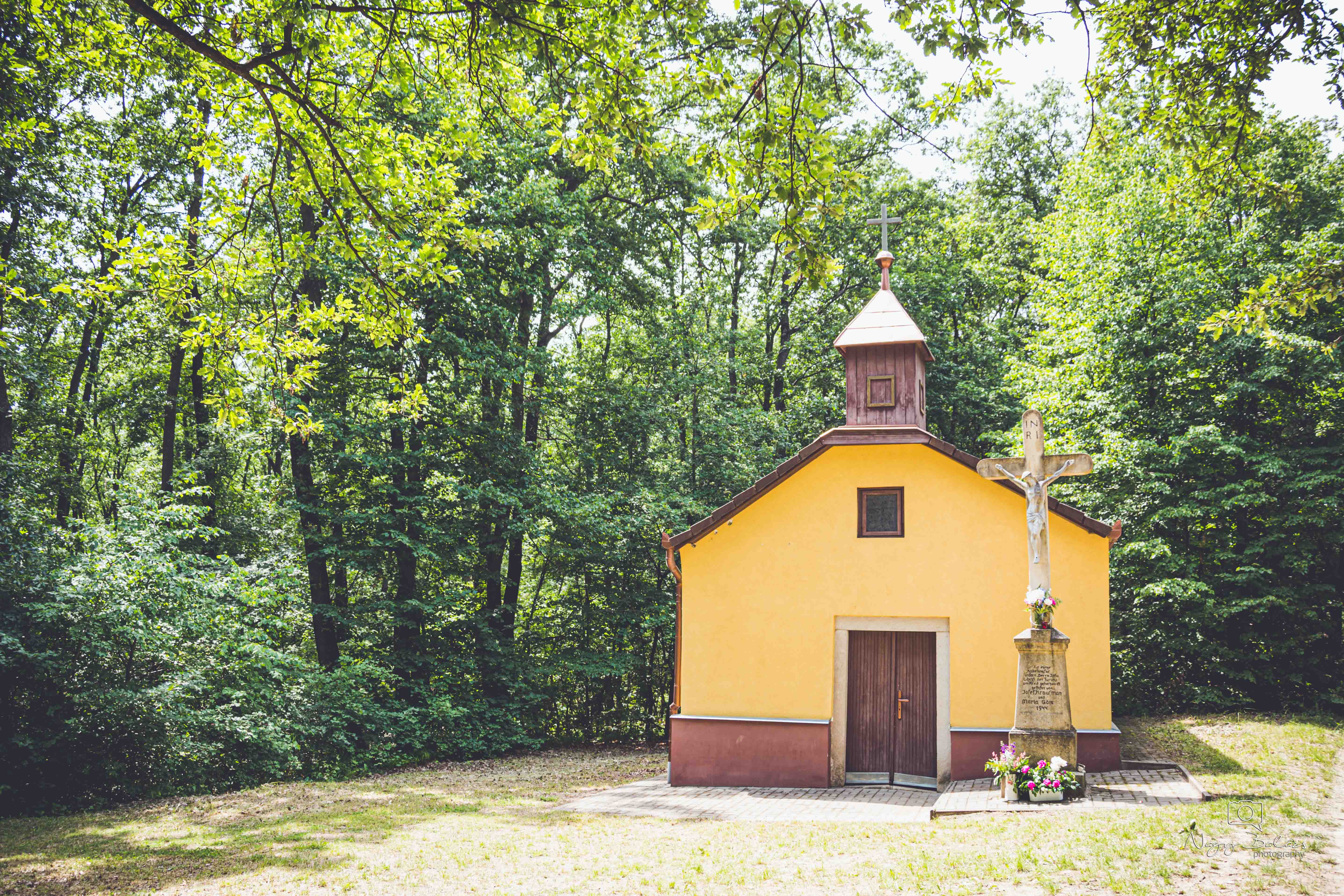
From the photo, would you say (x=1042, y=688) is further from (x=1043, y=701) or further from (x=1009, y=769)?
(x=1009, y=769)

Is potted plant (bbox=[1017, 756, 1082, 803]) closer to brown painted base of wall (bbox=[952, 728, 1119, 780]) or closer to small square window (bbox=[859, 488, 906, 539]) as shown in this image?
brown painted base of wall (bbox=[952, 728, 1119, 780])

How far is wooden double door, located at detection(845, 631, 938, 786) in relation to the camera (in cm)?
1201

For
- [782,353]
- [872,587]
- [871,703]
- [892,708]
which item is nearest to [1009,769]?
[892,708]

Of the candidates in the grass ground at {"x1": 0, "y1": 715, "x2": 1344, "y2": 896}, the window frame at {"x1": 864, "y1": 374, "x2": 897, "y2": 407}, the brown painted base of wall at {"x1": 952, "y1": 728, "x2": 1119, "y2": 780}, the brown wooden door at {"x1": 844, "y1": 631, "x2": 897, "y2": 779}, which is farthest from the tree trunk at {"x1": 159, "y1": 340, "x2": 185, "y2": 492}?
the brown painted base of wall at {"x1": 952, "y1": 728, "x2": 1119, "y2": 780}

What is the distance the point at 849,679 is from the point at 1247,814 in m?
5.52

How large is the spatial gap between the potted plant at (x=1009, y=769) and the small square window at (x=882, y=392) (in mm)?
5303

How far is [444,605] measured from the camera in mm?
18000

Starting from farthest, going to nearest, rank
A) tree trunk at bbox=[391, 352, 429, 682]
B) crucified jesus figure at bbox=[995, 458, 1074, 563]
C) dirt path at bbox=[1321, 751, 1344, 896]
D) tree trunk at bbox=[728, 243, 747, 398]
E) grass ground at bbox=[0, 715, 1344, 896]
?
tree trunk at bbox=[728, 243, 747, 398] → tree trunk at bbox=[391, 352, 429, 682] → crucified jesus figure at bbox=[995, 458, 1074, 563] → grass ground at bbox=[0, 715, 1344, 896] → dirt path at bbox=[1321, 751, 1344, 896]

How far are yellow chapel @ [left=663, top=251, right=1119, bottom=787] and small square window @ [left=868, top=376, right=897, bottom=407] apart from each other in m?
0.02

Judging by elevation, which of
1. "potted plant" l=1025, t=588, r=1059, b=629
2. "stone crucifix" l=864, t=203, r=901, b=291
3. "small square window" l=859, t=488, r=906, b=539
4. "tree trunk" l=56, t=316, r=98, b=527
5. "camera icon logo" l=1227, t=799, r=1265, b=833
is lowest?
"camera icon logo" l=1227, t=799, r=1265, b=833

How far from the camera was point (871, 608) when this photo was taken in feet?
40.1

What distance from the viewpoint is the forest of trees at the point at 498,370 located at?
7.96 meters

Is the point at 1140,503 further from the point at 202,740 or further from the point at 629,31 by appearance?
the point at 202,740

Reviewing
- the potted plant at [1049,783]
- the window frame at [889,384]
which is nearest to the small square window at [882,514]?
the window frame at [889,384]
